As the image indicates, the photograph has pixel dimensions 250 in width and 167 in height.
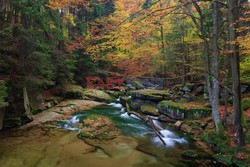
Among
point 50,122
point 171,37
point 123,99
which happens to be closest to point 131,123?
point 50,122

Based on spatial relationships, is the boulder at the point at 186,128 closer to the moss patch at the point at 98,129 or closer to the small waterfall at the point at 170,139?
the small waterfall at the point at 170,139

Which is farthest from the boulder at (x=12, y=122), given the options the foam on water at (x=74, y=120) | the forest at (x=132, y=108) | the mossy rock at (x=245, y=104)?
the mossy rock at (x=245, y=104)

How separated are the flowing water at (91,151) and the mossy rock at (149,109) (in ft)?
9.26

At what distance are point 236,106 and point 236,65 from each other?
1.34 m

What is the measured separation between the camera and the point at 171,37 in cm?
1469

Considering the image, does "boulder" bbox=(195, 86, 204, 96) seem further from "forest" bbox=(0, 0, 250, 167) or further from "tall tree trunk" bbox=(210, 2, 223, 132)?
"tall tree trunk" bbox=(210, 2, 223, 132)

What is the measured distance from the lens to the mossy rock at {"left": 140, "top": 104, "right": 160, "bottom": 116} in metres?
12.2

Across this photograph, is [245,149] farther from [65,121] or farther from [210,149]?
[65,121]

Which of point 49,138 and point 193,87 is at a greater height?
point 193,87

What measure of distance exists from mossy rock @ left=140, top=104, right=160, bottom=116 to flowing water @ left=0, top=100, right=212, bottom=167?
2821 millimetres

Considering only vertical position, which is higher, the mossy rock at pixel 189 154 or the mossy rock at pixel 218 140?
the mossy rock at pixel 218 140

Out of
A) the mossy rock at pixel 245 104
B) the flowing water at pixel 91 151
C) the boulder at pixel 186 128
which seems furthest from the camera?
the mossy rock at pixel 245 104

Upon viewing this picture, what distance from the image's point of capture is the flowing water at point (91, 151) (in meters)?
6.11

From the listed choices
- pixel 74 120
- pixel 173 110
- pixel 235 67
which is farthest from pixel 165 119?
pixel 235 67
